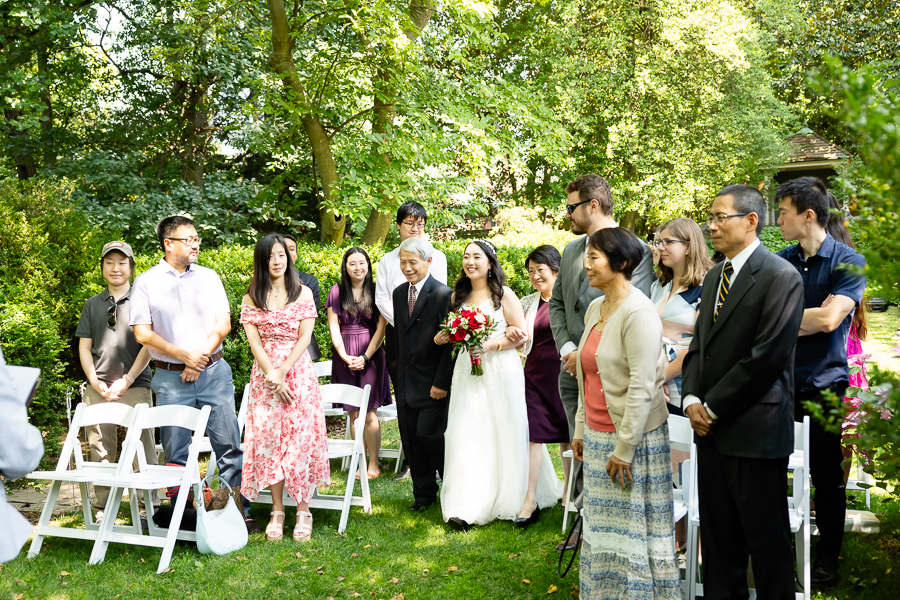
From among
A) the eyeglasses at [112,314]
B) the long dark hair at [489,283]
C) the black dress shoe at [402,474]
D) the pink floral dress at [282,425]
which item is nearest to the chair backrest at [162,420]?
the pink floral dress at [282,425]

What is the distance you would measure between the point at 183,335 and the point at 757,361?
4363 millimetres

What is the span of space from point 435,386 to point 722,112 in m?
18.4

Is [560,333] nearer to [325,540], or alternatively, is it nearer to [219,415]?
[325,540]

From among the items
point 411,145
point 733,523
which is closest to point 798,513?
point 733,523

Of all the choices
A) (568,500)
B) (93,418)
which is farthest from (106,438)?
(568,500)

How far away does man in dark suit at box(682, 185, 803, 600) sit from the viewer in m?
3.41

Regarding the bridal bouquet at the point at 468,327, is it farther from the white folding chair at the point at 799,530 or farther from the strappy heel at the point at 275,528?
the strappy heel at the point at 275,528

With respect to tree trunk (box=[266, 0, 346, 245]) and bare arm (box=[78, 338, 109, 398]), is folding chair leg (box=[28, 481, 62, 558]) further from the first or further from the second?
tree trunk (box=[266, 0, 346, 245])

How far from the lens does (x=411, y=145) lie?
36.4 ft

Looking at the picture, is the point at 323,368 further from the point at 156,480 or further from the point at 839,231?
the point at 839,231

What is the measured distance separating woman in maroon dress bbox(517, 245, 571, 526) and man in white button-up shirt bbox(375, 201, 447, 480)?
3.37 feet

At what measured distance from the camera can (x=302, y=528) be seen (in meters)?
5.46

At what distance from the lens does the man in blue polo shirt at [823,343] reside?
165 inches

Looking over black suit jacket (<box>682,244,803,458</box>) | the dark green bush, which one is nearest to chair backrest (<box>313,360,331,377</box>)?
the dark green bush
